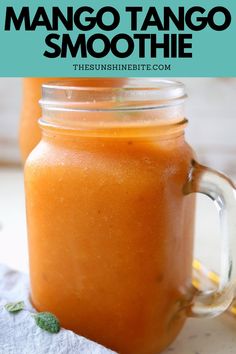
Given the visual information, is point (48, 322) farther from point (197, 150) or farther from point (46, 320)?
point (197, 150)

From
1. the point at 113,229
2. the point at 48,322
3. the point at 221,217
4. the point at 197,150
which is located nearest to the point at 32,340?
the point at 48,322

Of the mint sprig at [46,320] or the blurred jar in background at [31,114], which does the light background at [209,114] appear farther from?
the mint sprig at [46,320]

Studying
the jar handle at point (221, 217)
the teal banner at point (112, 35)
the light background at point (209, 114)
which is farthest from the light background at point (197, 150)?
the teal banner at point (112, 35)

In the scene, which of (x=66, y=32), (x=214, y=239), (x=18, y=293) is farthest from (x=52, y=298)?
(x=214, y=239)

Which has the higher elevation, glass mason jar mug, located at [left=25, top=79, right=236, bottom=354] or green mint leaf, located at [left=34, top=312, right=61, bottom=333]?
glass mason jar mug, located at [left=25, top=79, right=236, bottom=354]

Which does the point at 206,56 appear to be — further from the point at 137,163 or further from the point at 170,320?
the point at 170,320

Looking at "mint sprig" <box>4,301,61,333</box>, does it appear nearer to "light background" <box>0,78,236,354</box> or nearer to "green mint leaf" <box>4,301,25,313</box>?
"green mint leaf" <box>4,301,25,313</box>

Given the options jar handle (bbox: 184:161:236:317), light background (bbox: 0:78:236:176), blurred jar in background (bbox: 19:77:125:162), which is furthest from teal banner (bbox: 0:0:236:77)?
light background (bbox: 0:78:236:176)
